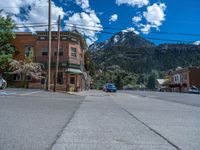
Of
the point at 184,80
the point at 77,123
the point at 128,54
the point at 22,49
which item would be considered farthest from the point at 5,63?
the point at 128,54

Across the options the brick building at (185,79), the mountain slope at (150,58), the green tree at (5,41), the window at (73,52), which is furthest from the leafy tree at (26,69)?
the mountain slope at (150,58)

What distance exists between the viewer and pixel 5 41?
1583 inches

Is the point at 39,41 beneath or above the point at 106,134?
above

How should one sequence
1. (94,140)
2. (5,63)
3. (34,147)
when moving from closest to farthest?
(34,147)
(94,140)
(5,63)

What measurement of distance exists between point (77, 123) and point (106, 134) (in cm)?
192

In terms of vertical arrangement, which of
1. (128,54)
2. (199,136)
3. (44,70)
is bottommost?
(199,136)

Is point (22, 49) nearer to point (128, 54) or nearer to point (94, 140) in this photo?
point (94, 140)

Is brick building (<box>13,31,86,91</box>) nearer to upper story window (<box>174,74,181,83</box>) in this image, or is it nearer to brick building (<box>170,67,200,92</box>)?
brick building (<box>170,67,200,92</box>)

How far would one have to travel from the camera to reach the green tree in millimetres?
38616

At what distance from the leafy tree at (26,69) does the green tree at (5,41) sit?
1045 millimetres

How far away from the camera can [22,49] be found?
4184 centimetres

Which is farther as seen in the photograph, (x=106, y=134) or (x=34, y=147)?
(x=106, y=134)

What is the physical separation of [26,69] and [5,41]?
5.53 meters

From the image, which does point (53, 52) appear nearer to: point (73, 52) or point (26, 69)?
point (73, 52)
